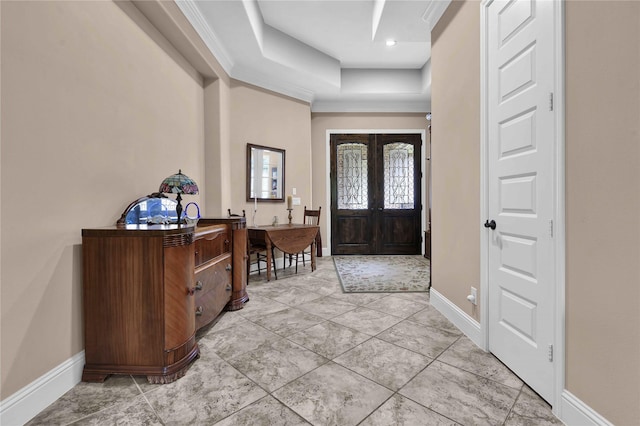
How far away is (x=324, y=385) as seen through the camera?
1559mm

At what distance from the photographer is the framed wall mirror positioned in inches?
165

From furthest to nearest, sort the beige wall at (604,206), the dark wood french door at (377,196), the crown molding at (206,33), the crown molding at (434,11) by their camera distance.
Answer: the dark wood french door at (377,196) < the crown molding at (206,33) < the crown molding at (434,11) < the beige wall at (604,206)

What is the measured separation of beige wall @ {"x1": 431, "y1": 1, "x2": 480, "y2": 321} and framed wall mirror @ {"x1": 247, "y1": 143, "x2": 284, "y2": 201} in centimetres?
243

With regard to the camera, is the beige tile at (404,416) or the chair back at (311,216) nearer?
the beige tile at (404,416)

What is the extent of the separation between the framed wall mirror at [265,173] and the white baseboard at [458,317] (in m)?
2.63

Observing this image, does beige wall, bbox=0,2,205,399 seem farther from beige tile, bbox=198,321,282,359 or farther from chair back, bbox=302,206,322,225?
chair back, bbox=302,206,322,225

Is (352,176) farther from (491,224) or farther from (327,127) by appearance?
(491,224)

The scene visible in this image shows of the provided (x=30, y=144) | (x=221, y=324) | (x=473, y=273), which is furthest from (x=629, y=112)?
(x=221, y=324)

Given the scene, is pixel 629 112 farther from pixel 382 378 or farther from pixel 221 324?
pixel 221 324

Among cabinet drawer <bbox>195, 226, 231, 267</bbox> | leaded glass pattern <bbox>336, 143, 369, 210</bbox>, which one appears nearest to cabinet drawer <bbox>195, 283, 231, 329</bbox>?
cabinet drawer <bbox>195, 226, 231, 267</bbox>

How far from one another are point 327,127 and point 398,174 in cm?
160

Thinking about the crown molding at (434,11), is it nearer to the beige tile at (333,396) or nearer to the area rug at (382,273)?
the area rug at (382,273)

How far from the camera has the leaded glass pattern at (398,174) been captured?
5.59m

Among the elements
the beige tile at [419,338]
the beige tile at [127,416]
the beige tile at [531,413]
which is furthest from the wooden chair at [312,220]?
the beige tile at [531,413]
